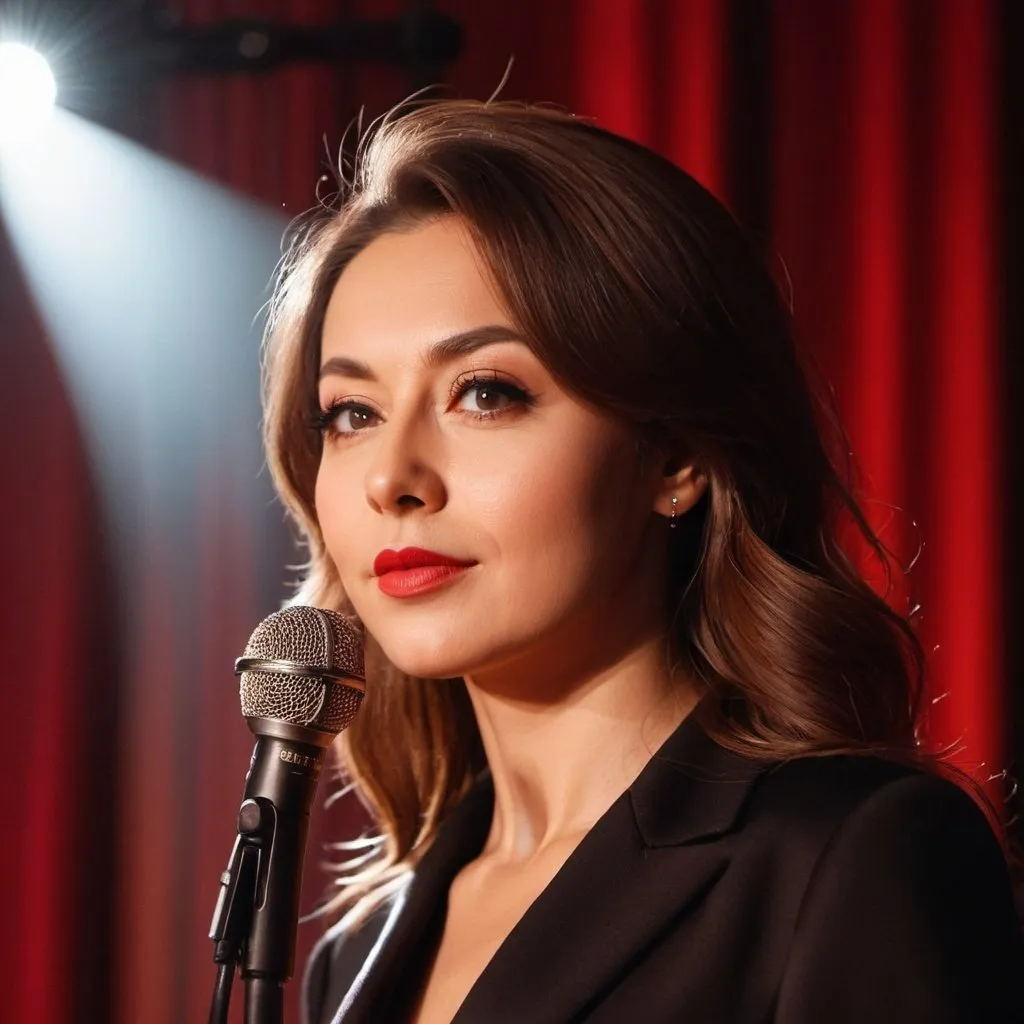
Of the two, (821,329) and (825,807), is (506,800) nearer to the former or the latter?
(825,807)

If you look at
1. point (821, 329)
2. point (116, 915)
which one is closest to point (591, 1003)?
point (821, 329)

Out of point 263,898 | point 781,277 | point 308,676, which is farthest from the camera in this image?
point 781,277

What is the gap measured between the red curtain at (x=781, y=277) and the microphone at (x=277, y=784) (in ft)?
3.11

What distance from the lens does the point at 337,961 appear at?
5.61 feet

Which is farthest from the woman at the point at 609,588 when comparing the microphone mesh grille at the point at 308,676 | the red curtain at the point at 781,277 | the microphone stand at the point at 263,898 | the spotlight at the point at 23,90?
the spotlight at the point at 23,90

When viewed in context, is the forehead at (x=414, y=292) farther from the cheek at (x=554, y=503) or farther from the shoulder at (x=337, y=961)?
the shoulder at (x=337, y=961)

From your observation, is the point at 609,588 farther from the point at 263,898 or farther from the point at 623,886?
the point at 263,898

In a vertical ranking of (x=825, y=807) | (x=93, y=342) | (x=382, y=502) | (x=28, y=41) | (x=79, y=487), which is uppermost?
(x=28, y=41)

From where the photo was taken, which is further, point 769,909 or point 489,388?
point 489,388

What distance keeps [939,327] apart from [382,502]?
899mm

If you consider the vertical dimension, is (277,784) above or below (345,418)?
below

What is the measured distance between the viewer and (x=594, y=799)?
145cm

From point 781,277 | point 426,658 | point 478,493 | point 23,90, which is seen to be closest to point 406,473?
point 478,493

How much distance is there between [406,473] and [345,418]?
0.21m
